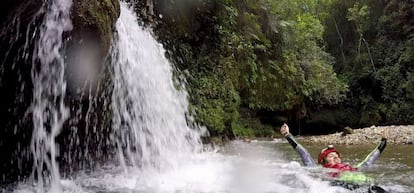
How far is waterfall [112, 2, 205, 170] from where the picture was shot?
19.5 feet

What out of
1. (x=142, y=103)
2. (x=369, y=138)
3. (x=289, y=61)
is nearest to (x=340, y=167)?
(x=142, y=103)

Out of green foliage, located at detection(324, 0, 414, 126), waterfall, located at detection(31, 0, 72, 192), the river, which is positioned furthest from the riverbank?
waterfall, located at detection(31, 0, 72, 192)

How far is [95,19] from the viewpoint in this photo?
4504mm

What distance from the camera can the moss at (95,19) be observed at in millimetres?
4391

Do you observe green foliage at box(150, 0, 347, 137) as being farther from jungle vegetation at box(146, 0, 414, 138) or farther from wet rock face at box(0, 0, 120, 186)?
wet rock face at box(0, 0, 120, 186)

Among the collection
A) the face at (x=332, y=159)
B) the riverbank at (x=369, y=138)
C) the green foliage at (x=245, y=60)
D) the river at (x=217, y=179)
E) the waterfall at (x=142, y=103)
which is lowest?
the river at (x=217, y=179)

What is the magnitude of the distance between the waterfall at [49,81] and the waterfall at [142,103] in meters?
1.15

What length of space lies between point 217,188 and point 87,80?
181cm

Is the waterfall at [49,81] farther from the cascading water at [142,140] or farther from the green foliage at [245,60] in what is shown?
the green foliage at [245,60]

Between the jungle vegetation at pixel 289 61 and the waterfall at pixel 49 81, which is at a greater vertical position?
the jungle vegetation at pixel 289 61

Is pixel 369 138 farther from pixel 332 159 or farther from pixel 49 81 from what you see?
pixel 49 81

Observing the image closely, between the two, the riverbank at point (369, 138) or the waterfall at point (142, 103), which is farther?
the riverbank at point (369, 138)

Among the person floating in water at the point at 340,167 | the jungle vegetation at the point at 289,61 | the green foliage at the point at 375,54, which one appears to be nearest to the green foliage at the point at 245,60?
the jungle vegetation at the point at 289,61

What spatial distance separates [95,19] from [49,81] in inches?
30.9
